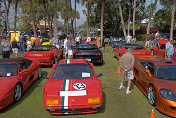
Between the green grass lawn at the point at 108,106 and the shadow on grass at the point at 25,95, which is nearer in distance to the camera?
the green grass lawn at the point at 108,106

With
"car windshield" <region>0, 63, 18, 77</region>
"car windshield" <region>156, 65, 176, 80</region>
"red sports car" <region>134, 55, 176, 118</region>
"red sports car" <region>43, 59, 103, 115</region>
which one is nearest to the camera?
"red sports car" <region>43, 59, 103, 115</region>

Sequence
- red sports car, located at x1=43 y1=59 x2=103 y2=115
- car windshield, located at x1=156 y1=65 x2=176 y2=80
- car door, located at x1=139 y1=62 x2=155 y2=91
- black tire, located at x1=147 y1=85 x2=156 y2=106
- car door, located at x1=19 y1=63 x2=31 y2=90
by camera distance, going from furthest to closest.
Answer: car door, located at x1=19 y1=63 x2=31 y2=90, car door, located at x1=139 y1=62 x2=155 y2=91, car windshield, located at x1=156 y1=65 x2=176 y2=80, black tire, located at x1=147 y1=85 x2=156 y2=106, red sports car, located at x1=43 y1=59 x2=103 y2=115

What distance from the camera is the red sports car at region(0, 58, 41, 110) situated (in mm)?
4596

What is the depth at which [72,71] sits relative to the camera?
526 centimetres

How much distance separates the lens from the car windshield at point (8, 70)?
545cm

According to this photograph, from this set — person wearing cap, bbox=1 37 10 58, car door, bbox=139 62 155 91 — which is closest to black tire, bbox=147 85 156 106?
car door, bbox=139 62 155 91

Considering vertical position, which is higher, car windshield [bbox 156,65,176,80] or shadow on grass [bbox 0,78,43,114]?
car windshield [bbox 156,65,176,80]

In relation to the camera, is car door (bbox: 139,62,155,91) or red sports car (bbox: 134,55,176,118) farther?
car door (bbox: 139,62,155,91)

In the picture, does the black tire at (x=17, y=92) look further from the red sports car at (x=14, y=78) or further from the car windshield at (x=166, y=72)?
the car windshield at (x=166, y=72)

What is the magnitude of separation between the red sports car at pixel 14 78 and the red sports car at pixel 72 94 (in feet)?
3.57

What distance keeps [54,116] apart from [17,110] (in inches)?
44.6

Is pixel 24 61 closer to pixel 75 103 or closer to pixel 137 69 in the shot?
pixel 75 103

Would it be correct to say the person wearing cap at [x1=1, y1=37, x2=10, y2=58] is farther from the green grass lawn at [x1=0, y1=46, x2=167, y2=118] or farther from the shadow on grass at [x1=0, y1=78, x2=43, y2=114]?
the green grass lawn at [x1=0, y1=46, x2=167, y2=118]

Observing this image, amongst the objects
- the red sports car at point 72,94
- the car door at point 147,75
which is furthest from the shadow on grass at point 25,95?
the car door at point 147,75
